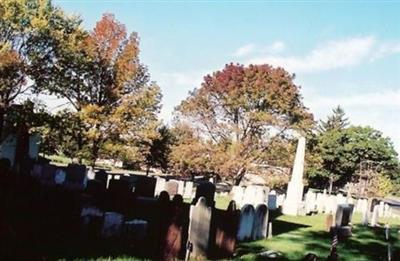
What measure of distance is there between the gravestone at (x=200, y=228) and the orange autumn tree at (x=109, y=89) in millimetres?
19766

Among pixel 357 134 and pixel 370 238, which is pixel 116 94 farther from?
pixel 357 134

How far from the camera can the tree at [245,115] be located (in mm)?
38531

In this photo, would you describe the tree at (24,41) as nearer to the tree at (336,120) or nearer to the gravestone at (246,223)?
the gravestone at (246,223)

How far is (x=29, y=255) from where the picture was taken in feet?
21.9

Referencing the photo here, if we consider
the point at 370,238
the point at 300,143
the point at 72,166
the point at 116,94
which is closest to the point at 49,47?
the point at 116,94

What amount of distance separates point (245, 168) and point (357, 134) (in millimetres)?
38242

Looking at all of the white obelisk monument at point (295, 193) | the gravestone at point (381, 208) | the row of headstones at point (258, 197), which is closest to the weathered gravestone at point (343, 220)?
the row of headstones at point (258, 197)

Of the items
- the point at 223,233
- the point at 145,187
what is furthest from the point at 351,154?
the point at 223,233

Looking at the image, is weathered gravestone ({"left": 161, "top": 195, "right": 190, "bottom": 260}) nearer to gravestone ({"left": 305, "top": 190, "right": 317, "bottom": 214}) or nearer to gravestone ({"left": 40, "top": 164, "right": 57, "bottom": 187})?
gravestone ({"left": 40, "top": 164, "right": 57, "bottom": 187})

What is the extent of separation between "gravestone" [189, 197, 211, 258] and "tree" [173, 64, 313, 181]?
1129 inches

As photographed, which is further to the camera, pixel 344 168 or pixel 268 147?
pixel 344 168

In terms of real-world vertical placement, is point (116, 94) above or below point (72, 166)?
above

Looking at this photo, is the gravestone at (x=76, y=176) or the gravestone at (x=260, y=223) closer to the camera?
the gravestone at (x=260, y=223)

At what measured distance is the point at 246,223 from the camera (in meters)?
12.4
